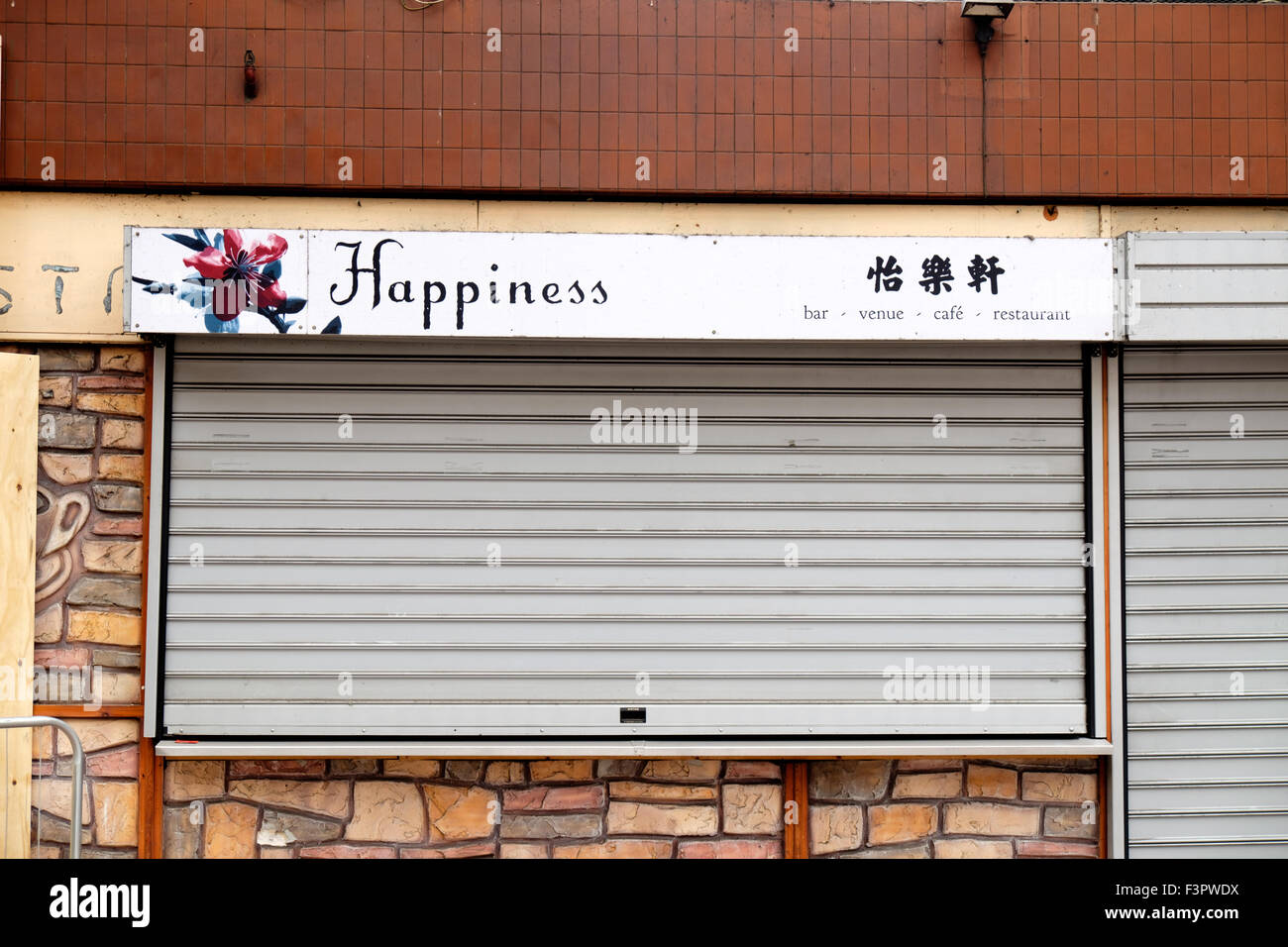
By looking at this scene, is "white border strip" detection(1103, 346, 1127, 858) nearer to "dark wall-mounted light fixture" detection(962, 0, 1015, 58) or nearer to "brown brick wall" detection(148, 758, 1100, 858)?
→ "brown brick wall" detection(148, 758, 1100, 858)

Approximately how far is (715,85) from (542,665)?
334 centimetres

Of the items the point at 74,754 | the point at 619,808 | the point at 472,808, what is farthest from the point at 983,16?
the point at 74,754

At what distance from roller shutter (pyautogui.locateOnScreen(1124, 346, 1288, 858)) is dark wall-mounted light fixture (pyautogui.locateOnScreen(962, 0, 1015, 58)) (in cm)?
192

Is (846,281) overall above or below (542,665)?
above

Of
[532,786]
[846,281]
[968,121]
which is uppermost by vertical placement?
[968,121]

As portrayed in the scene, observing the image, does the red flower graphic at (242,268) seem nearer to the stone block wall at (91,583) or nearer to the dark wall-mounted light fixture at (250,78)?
the stone block wall at (91,583)

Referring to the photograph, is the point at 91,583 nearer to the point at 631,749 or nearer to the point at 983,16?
the point at 631,749

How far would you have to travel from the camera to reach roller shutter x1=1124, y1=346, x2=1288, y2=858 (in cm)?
560

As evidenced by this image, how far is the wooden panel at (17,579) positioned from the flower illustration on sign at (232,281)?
94 centimetres

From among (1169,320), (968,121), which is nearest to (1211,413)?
(1169,320)

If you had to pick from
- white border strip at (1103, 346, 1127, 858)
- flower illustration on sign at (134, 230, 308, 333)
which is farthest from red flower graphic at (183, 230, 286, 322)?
white border strip at (1103, 346, 1127, 858)

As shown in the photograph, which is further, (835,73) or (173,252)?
(835,73)
